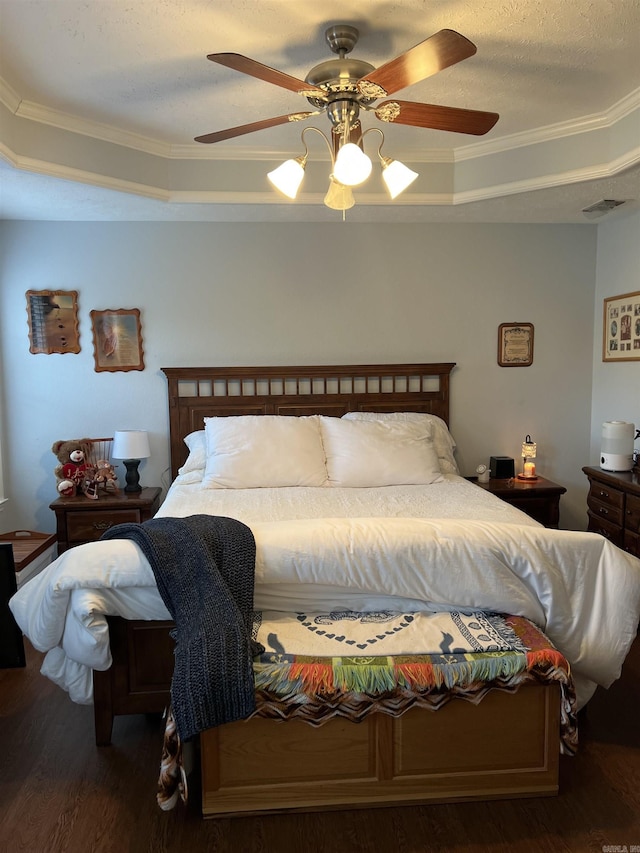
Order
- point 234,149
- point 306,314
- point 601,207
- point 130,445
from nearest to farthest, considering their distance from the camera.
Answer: point 234,149
point 601,207
point 130,445
point 306,314

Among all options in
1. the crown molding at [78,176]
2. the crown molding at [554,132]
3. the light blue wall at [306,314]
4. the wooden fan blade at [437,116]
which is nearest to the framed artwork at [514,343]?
the light blue wall at [306,314]

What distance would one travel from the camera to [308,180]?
3434 mm

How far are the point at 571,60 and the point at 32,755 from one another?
11.1 ft

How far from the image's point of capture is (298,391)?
399cm

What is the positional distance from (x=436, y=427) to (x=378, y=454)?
1.89ft

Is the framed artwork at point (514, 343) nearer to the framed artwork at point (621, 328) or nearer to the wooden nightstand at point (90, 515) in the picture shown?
the framed artwork at point (621, 328)

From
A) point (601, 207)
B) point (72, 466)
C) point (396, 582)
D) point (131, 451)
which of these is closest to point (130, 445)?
point (131, 451)

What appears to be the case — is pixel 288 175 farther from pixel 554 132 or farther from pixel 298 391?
pixel 298 391

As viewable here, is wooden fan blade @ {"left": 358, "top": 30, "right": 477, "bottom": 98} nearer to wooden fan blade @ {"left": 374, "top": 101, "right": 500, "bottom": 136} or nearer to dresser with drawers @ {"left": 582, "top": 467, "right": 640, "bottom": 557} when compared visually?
wooden fan blade @ {"left": 374, "top": 101, "right": 500, "bottom": 136}

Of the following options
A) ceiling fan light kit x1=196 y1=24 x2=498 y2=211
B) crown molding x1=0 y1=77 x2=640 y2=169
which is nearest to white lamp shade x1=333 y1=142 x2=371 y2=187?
ceiling fan light kit x1=196 y1=24 x2=498 y2=211

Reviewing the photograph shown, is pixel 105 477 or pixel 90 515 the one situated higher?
pixel 105 477

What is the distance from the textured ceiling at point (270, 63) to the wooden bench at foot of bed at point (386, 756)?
7.52 ft

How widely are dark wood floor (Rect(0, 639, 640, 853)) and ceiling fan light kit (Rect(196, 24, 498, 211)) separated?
6.74ft

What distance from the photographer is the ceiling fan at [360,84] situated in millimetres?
1687
